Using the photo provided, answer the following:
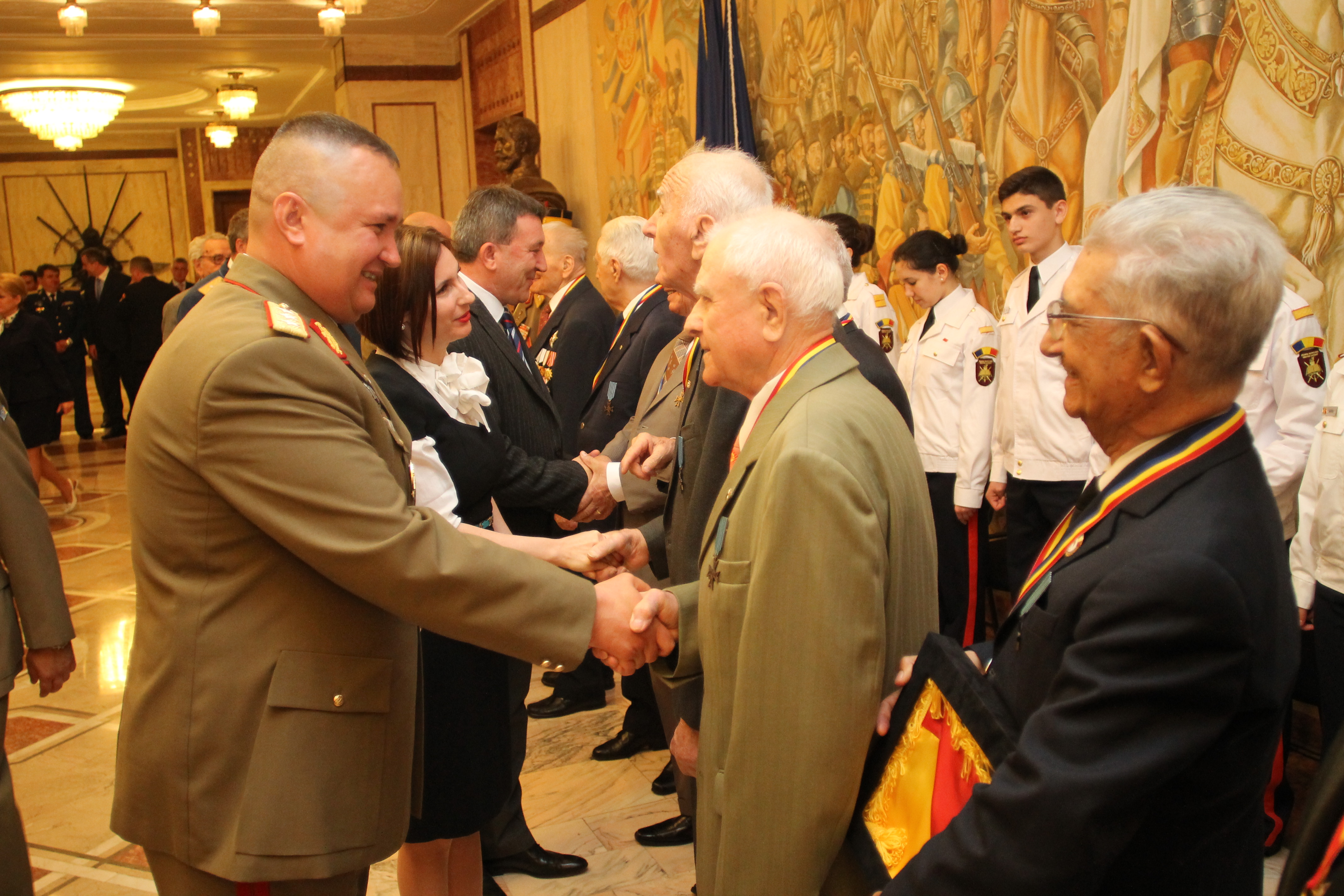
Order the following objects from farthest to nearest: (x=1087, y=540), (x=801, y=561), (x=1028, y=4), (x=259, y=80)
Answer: (x=259, y=80) < (x=1028, y=4) < (x=801, y=561) < (x=1087, y=540)

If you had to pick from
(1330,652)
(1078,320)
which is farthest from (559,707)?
(1078,320)

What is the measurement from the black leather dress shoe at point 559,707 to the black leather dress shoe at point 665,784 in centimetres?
80

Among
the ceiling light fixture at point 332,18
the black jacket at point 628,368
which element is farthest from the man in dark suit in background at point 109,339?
the black jacket at point 628,368

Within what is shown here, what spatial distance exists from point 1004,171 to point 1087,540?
361 centimetres

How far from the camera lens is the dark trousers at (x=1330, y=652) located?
263cm

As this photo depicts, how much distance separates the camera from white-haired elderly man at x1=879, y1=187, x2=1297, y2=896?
1.08 metres

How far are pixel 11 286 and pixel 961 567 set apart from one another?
810cm

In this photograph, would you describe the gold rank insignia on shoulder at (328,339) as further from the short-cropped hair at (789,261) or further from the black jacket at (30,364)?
the black jacket at (30,364)

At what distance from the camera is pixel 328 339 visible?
1668mm

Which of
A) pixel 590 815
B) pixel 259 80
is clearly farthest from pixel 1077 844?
pixel 259 80

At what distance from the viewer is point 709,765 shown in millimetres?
1672

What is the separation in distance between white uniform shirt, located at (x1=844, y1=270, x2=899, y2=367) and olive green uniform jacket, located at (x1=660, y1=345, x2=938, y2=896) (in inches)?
147

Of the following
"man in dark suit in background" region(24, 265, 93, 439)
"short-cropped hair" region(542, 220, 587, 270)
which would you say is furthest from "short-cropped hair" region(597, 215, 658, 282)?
"man in dark suit in background" region(24, 265, 93, 439)

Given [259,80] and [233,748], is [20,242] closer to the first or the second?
[259,80]
